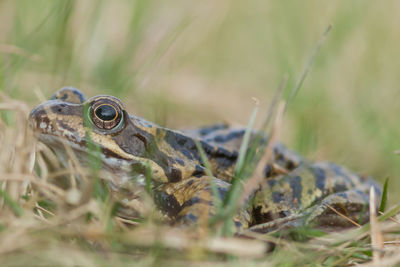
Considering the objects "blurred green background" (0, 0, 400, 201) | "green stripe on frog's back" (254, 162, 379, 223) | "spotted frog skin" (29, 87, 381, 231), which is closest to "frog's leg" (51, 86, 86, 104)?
"spotted frog skin" (29, 87, 381, 231)

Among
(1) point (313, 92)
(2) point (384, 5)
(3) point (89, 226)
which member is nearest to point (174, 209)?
(3) point (89, 226)

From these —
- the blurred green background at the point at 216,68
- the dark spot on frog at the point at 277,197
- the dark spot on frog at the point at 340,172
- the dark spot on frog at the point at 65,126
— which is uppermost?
the blurred green background at the point at 216,68

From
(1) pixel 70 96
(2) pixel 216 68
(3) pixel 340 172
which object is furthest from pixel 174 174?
(2) pixel 216 68

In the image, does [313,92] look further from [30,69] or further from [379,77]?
[30,69]

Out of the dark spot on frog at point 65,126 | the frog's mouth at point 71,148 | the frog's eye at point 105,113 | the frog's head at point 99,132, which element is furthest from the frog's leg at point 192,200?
the dark spot on frog at point 65,126

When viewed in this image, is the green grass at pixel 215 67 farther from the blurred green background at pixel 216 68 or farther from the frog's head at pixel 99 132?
the frog's head at pixel 99 132
